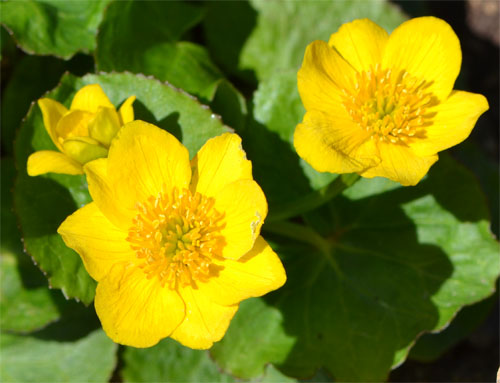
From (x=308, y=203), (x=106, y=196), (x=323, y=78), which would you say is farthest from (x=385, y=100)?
(x=106, y=196)

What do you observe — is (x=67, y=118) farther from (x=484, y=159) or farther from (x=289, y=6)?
(x=484, y=159)

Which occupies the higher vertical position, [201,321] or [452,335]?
[201,321]

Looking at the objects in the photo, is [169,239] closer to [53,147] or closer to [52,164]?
[52,164]

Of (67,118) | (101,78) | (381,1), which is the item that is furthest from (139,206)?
(381,1)

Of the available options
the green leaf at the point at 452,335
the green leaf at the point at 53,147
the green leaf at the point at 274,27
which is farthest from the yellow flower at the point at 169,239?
the green leaf at the point at 452,335

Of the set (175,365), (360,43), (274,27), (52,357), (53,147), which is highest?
(360,43)

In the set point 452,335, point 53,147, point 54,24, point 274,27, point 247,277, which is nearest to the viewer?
point 247,277

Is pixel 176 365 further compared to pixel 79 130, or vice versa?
pixel 176 365
